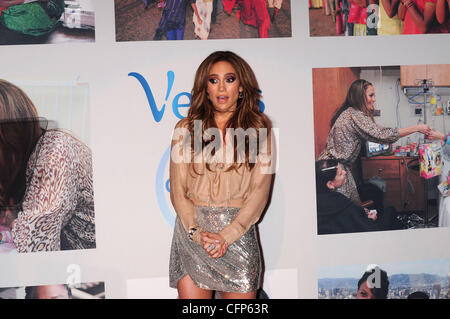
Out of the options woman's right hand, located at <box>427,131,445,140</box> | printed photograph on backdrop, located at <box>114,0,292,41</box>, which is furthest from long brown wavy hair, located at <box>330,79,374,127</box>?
printed photograph on backdrop, located at <box>114,0,292,41</box>

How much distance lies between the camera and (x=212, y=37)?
3.27 metres

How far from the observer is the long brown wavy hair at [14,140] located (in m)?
3.15

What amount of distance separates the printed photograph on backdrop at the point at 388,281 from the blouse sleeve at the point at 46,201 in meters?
1.82

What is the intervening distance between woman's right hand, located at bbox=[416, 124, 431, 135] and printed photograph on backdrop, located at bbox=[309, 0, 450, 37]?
669 mm

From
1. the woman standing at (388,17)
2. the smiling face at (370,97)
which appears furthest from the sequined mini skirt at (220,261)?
the woman standing at (388,17)

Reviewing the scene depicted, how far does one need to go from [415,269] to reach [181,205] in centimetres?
196

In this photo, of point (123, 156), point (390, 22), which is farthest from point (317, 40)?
point (123, 156)

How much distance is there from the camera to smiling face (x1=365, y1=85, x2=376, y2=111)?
135 inches

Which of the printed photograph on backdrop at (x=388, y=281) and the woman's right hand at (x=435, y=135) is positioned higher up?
the woman's right hand at (x=435, y=135)

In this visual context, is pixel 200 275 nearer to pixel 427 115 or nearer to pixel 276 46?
pixel 276 46

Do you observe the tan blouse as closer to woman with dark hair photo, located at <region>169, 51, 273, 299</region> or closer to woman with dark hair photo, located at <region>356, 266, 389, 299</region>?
woman with dark hair photo, located at <region>169, 51, 273, 299</region>

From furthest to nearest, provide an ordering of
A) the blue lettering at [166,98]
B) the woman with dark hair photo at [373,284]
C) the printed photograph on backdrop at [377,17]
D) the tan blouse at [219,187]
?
the woman with dark hair photo at [373,284] < the printed photograph on backdrop at [377,17] < the blue lettering at [166,98] < the tan blouse at [219,187]

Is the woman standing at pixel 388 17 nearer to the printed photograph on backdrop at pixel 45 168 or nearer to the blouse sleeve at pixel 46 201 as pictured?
the printed photograph on backdrop at pixel 45 168

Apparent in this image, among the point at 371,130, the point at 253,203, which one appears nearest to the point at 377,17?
the point at 371,130
